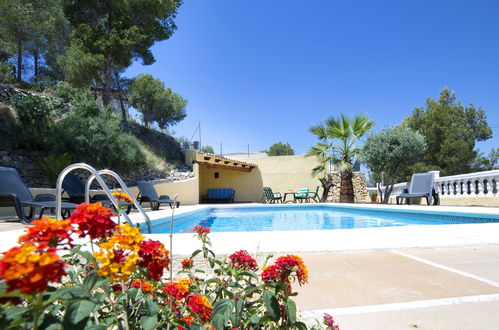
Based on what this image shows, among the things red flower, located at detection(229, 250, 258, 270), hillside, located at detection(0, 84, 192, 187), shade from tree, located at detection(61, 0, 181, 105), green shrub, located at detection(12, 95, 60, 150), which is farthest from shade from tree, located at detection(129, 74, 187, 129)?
red flower, located at detection(229, 250, 258, 270)

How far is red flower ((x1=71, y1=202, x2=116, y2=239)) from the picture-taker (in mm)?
687

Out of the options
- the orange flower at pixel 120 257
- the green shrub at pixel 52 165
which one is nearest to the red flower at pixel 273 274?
the orange flower at pixel 120 257

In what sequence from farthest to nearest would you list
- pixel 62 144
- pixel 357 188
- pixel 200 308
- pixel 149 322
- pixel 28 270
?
pixel 357 188, pixel 62 144, pixel 200 308, pixel 149 322, pixel 28 270

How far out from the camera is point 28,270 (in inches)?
19.3

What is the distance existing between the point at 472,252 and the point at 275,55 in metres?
17.6

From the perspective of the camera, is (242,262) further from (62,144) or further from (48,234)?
(62,144)

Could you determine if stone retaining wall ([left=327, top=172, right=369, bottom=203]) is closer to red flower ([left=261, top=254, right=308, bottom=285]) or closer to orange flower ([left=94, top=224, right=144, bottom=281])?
red flower ([left=261, top=254, right=308, bottom=285])

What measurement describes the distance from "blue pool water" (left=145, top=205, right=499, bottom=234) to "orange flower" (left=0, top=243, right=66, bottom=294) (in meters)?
4.65

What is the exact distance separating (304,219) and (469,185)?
5.67 m

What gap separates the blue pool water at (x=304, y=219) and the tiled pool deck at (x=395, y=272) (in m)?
2.80

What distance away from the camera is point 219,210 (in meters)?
Result: 10.9

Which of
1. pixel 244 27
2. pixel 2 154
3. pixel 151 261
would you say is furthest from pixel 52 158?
pixel 244 27

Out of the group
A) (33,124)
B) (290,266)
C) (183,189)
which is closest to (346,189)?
(183,189)

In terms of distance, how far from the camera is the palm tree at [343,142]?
465 inches
